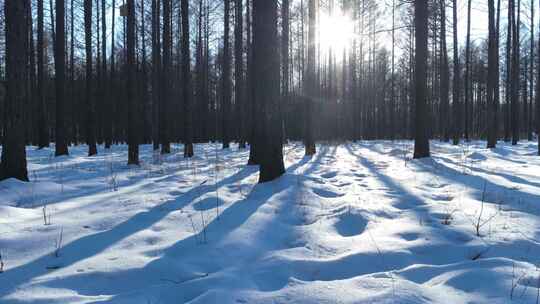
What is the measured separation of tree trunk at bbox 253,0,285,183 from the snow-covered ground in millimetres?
674

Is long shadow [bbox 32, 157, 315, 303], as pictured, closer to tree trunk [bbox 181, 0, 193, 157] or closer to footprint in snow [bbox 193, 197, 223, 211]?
footprint in snow [bbox 193, 197, 223, 211]

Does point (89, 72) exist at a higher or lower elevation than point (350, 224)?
higher

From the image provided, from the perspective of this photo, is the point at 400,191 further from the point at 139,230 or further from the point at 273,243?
the point at 139,230

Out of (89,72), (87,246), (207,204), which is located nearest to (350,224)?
(207,204)

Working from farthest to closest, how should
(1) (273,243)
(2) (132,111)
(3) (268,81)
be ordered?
1. (2) (132,111)
2. (3) (268,81)
3. (1) (273,243)

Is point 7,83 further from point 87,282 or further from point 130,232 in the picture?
point 87,282

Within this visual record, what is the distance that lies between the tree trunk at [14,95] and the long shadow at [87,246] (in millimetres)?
3367

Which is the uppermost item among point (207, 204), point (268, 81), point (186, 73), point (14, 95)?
point (186, 73)

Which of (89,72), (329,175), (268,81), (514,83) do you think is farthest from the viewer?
(514,83)

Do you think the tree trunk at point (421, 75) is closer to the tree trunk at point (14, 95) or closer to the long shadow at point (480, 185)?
the long shadow at point (480, 185)

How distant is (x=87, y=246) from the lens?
3271 millimetres

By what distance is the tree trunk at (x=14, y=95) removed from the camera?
6.30 m

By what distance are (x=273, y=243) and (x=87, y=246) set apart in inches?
66.7

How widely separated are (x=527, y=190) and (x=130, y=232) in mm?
5715
